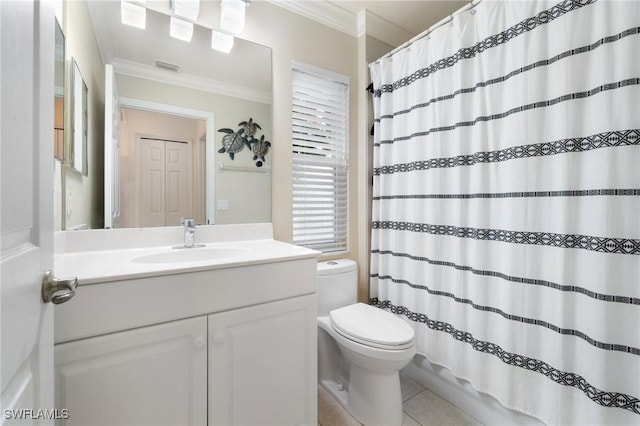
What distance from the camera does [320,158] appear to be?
1.99 meters

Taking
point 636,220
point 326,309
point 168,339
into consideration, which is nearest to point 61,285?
point 168,339

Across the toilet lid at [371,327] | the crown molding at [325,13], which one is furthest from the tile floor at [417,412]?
the crown molding at [325,13]

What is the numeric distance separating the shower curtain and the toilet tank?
0.98ft

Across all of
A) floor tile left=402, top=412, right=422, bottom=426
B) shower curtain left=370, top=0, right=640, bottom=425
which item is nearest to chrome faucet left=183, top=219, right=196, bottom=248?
shower curtain left=370, top=0, right=640, bottom=425

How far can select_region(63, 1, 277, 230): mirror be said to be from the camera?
132 centimetres

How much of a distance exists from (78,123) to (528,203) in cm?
197

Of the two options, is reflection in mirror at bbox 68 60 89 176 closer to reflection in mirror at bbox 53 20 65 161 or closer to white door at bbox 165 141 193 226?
reflection in mirror at bbox 53 20 65 161

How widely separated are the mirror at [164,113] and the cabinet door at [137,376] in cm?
65

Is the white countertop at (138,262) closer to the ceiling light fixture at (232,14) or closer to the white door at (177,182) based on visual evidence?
the white door at (177,182)

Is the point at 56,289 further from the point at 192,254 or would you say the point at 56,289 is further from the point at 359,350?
the point at 359,350

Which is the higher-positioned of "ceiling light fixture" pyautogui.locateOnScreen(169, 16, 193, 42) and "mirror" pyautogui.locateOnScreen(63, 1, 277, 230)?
"ceiling light fixture" pyautogui.locateOnScreen(169, 16, 193, 42)

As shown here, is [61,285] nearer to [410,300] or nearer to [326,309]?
[326,309]

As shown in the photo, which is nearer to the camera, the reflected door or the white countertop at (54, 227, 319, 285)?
the white countertop at (54, 227, 319, 285)

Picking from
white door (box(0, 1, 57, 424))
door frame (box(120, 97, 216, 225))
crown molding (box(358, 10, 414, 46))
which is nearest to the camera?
white door (box(0, 1, 57, 424))
